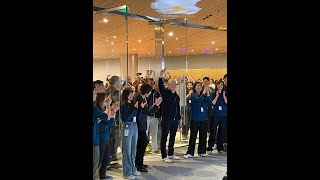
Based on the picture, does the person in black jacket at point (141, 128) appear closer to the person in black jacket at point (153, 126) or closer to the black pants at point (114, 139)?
the black pants at point (114, 139)

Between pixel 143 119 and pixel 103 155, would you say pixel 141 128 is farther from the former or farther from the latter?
pixel 103 155

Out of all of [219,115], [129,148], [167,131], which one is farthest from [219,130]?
[129,148]

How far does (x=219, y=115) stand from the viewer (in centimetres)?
625

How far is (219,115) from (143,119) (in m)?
1.97

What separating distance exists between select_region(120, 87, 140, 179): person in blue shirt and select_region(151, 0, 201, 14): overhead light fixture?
9.91 feet

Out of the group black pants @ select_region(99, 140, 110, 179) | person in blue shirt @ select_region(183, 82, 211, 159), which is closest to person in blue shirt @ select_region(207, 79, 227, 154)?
person in blue shirt @ select_region(183, 82, 211, 159)

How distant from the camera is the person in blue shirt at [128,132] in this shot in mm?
4355

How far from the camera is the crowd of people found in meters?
3.90

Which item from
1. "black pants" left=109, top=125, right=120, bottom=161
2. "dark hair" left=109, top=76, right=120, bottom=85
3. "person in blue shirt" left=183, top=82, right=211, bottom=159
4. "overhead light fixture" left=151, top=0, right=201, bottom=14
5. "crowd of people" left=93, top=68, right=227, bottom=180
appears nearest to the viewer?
"crowd of people" left=93, top=68, right=227, bottom=180

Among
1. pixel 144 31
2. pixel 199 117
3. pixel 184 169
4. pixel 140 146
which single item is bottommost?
pixel 184 169

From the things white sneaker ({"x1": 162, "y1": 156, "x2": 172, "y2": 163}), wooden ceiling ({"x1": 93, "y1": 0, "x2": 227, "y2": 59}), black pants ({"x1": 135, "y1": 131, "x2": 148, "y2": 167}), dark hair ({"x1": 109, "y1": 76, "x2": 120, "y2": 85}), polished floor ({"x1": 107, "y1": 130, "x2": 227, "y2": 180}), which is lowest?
polished floor ({"x1": 107, "y1": 130, "x2": 227, "y2": 180})

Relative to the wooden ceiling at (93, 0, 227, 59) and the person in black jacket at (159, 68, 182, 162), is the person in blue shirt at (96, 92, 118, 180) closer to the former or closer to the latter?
the wooden ceiling at (93, 0, 227, 59)

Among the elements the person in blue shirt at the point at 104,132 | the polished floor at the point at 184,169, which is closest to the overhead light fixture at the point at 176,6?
the polished floor at the point at 184,169
